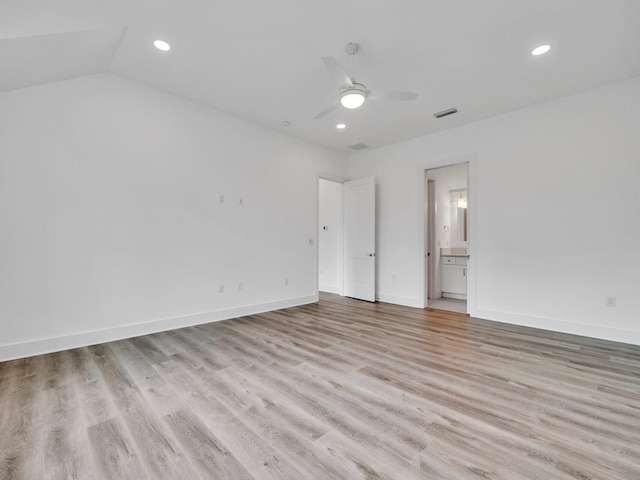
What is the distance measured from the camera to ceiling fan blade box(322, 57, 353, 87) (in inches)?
94.4

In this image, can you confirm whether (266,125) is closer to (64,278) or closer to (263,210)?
(263,210)

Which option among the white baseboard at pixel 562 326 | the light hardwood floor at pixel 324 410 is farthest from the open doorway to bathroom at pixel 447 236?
the light hardwood floor at pixel 324 410

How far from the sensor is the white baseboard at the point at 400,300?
5059mm

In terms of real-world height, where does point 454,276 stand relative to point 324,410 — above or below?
above

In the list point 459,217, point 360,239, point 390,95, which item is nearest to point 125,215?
point 390,95

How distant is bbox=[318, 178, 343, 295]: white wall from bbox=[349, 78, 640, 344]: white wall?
189 centimetres

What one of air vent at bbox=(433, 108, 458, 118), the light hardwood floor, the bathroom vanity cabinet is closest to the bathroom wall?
the bathroom vanity cabinet

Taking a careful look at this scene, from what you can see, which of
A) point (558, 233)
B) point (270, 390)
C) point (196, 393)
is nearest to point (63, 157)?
point (196, 393)

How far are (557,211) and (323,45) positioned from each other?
3599 mm

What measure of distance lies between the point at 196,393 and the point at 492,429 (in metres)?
2.05

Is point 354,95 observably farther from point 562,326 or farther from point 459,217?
point 459,217

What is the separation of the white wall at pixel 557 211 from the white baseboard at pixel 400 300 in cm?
7

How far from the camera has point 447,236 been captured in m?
6.80

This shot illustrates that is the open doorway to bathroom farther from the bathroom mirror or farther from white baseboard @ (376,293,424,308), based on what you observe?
white baseboard @ (376,293,424,308)
